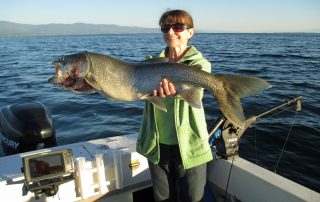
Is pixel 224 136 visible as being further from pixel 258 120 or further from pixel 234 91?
pixel 258 120

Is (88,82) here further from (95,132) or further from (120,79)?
(95,132)

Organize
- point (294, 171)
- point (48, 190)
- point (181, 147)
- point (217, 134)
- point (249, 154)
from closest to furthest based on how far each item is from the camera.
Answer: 1. point (181, 147)
2. point (48, 190)
3. point (217, 134)
4. point (294, 171)
5. point (249, 154)

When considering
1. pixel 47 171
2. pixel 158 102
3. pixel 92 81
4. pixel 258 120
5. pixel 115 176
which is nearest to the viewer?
pixel 158 102

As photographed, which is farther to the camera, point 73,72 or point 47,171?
point 47,171

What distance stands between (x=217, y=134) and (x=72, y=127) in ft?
21.0

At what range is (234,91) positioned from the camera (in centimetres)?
341

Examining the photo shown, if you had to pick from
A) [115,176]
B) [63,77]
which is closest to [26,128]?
[115,176]

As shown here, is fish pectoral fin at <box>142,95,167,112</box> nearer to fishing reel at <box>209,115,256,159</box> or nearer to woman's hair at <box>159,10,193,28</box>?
woman's hair at <box>159,10,193,28</box>

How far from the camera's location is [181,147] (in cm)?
343

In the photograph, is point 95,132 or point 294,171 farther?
point 95,132

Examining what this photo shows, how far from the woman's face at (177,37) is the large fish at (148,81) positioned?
28 cm

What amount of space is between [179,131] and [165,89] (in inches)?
17.4

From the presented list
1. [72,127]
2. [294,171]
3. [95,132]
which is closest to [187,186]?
[294,171]

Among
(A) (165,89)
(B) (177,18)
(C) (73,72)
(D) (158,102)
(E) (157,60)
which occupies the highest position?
(B) (177,18)
